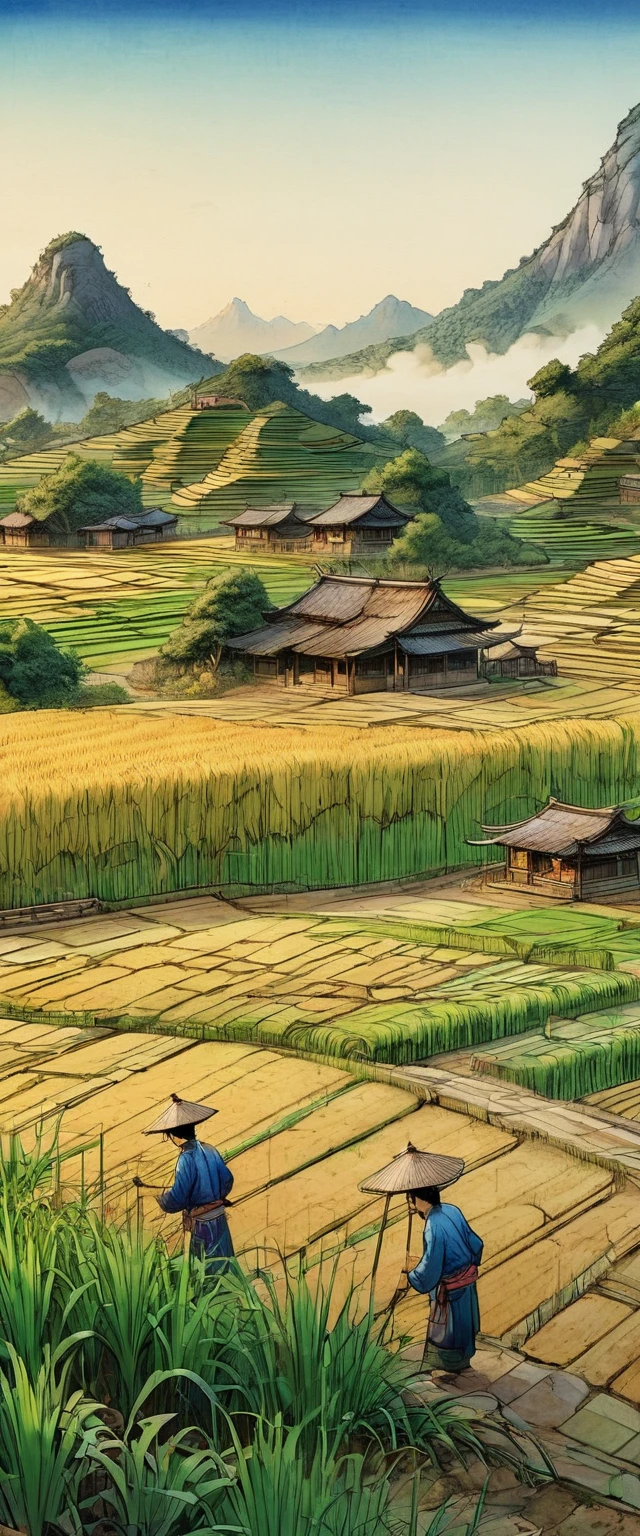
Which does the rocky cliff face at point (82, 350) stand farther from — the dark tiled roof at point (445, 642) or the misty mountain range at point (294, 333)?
the dark tiled roof at point (445, 642)

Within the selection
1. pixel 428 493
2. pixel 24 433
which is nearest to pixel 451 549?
pixel 428 493

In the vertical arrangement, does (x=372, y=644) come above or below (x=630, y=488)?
below

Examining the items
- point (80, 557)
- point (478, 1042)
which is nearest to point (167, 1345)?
point (478, 1042)

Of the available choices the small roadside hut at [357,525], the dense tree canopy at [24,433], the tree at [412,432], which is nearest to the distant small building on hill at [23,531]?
the dense tree canopy at [24,433]

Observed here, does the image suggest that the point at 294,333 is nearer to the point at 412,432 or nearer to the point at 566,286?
the point at 412,432

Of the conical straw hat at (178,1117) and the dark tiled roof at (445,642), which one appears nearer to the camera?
the conical straw hat at (178,1117)

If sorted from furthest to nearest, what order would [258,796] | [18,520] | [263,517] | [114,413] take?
[114,413] < [263,517] < [18,520] < [258,796]

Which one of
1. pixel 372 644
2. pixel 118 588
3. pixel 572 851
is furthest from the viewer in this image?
pixel 118 588

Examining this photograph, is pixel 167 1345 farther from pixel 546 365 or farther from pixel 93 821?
pixel 546 365
